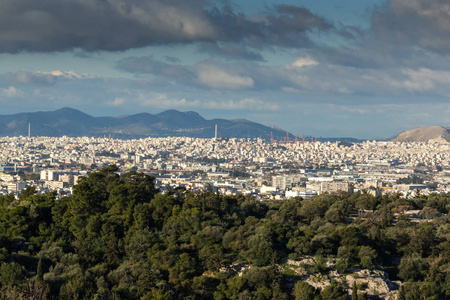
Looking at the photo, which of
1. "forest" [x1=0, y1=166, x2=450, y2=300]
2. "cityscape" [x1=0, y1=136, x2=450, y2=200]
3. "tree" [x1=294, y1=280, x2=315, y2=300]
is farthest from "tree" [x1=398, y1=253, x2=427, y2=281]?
"cityscape" [x1=0, y1=136, x2=450, y2=200]

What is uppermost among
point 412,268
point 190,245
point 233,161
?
point 190,245

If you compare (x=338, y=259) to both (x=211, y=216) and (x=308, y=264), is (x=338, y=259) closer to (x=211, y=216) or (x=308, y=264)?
(x=308, y=264)

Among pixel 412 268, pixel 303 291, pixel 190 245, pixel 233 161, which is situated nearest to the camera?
pixel 303 291

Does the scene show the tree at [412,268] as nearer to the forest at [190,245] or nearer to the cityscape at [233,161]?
the forest at [190,245]

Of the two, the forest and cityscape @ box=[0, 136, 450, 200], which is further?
cityscape @ box=[0, 136, 450, 200]

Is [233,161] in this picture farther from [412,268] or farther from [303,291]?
[303,291]

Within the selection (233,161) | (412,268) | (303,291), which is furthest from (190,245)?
(233,161)

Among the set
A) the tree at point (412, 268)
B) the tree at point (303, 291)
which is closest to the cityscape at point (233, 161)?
the tree at point (412, 268)

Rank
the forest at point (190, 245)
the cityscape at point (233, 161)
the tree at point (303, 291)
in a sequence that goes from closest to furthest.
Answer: the tree at point (303, 291) < the forest at point (190, 245) < the cityscape at point (233, 161)

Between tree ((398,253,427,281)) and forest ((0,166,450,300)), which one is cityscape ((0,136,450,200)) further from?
tree ((398,253,427,281))
